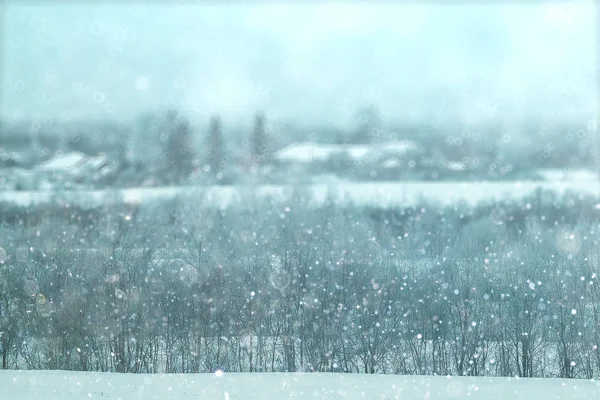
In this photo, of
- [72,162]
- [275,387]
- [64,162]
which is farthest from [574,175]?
[275,387]

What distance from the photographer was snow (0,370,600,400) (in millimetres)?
8359

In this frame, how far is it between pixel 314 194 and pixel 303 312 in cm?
1348

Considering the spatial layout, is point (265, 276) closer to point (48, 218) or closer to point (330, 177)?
point (48, 218)

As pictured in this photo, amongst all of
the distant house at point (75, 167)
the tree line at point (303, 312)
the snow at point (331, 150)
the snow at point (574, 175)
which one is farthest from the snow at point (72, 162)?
the snow at point (574, 175)

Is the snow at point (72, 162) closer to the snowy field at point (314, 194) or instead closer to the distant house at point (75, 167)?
the distant house at point (75, 167)

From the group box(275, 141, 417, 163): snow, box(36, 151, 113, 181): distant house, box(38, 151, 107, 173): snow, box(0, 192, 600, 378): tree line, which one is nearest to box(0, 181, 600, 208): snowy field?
box(36, 151, 113, 181): distant house

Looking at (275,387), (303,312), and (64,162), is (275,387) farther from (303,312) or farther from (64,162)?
(64,162)

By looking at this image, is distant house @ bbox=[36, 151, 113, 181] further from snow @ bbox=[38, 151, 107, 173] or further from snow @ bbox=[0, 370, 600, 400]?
snow @ bbox=[0, 370, 600, 400]

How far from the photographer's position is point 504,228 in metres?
18.9

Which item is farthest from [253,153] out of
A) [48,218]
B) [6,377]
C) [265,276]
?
[6,377]

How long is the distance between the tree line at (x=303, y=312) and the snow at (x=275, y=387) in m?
0.76

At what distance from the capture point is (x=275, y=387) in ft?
28.7

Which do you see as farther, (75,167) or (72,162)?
(72,162)

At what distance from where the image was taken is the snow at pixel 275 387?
27.4 feet
